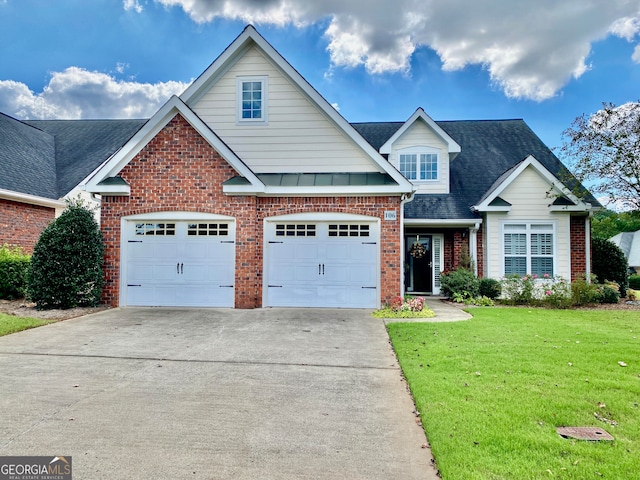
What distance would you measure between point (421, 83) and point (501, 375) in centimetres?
1760

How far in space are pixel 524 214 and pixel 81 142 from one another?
68.5 ft

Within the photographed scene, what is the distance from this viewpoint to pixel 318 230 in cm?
1089

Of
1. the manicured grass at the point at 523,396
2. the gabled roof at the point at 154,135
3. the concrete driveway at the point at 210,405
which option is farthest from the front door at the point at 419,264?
the concrete driveway at the point at 210,405

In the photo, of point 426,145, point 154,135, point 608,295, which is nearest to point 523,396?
point 154,135

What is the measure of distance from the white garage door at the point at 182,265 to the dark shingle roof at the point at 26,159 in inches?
266

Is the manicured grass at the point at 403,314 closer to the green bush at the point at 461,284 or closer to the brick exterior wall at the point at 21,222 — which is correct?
the green bush at the point at 461,284

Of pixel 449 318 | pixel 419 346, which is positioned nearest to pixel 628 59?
pixel 449 318

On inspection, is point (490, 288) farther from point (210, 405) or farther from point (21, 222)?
point (21, 222)

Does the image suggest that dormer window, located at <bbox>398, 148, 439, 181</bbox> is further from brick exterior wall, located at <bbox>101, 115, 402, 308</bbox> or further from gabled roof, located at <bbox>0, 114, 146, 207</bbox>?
gabled roof, located at <bbox>0, 114, 146, 207</bbox>

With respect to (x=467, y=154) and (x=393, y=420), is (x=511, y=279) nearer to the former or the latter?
(x=467, y=154)

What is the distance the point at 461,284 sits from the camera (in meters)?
12.9

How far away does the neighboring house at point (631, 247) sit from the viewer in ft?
120

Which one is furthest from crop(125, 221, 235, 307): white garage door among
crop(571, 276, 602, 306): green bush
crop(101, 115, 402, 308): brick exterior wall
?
crop(571, 276, 602, 306): green bush

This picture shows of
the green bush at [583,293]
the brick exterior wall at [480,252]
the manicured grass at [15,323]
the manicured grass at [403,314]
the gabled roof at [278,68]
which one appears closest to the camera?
the manicured grass at [15,323]
